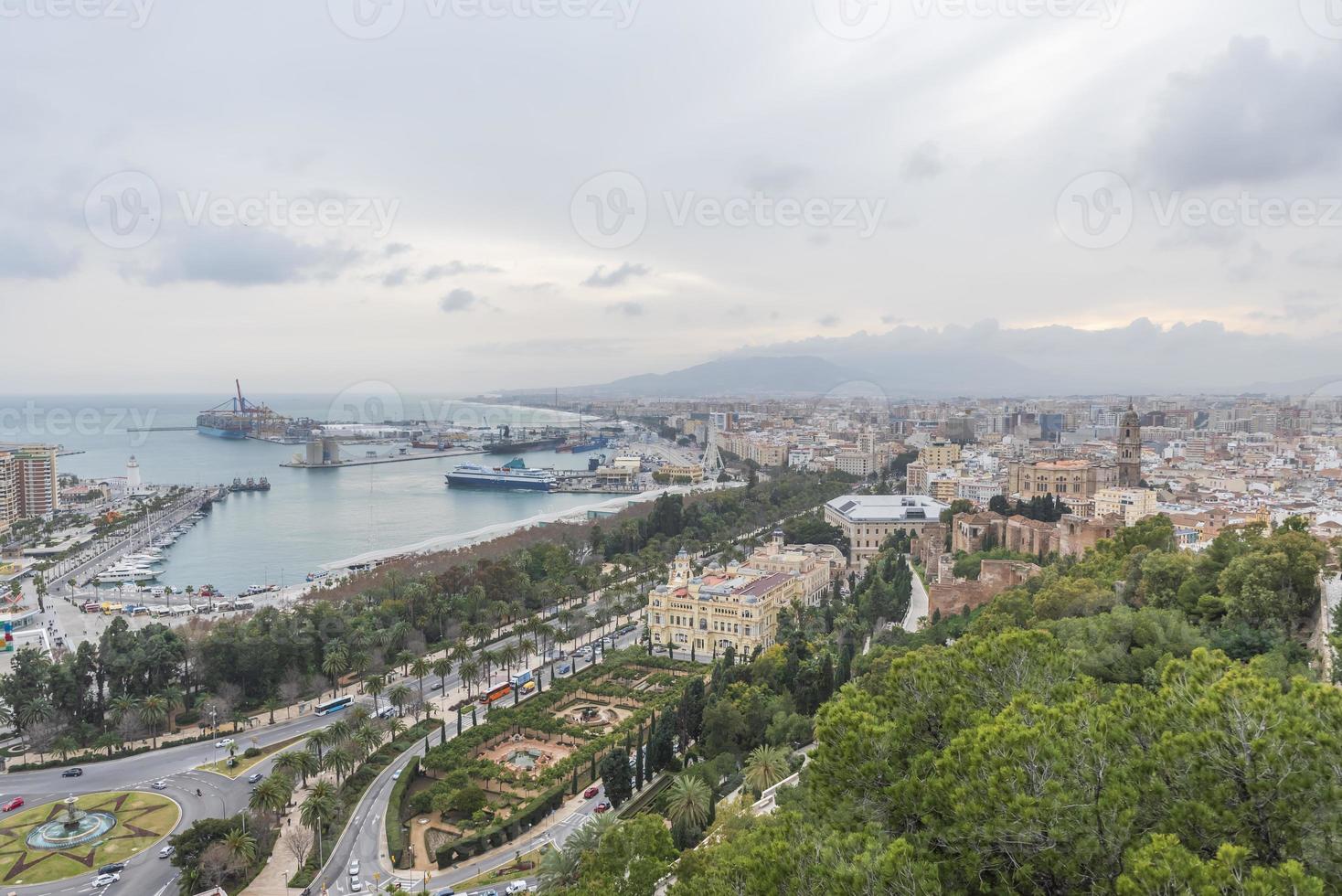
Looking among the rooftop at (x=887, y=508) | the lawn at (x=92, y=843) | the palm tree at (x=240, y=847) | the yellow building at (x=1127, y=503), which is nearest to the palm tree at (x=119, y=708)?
the lawn at (x=92, y=843)

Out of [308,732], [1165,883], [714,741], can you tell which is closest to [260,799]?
[308,732]

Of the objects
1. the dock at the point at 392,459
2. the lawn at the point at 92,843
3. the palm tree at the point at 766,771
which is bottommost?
the lawn at the point at 92,843

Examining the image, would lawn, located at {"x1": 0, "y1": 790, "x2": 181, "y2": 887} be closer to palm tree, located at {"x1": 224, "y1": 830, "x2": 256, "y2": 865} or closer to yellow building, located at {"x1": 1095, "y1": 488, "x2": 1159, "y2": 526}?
palm tree, located at {"x1": 224, "y1": 830, "x2": 256, "y2": 865}

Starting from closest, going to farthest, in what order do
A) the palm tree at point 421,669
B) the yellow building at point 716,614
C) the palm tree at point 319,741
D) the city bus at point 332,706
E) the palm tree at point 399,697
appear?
the palm tree at point 319,741 → the palm tree at point 399,697 → the city bus at point 332,706 → the palm tree at point 421,669 → the yellow building at point 716,614

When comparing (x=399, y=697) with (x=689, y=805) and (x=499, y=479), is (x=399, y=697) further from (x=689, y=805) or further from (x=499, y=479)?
(x=499, y=479)

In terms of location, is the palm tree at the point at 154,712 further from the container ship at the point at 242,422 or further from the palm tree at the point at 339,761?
the container ship at the point at 242,422

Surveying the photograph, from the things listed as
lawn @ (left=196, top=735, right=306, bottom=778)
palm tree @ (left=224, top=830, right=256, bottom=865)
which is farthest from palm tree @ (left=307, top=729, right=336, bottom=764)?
palm tree @ (left=224, top=830, right=256, bottom=865)

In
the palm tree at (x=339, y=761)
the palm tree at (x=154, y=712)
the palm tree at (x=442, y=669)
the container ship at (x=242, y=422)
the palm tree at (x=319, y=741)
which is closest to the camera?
the palm tree at (x=339, y=761)
